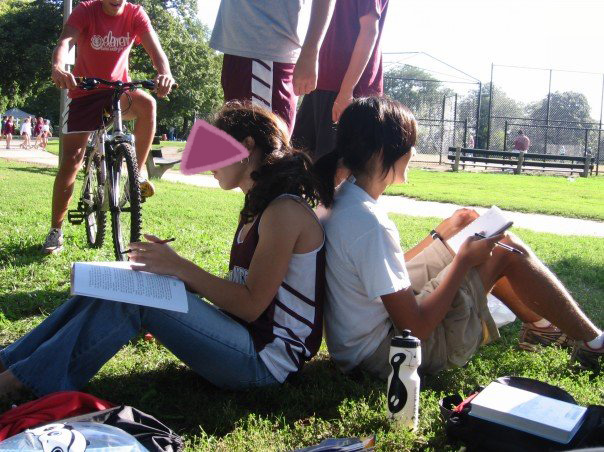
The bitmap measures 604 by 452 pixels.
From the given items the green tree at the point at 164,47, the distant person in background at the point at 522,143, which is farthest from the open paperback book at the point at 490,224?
the green tree at the point at 164,47

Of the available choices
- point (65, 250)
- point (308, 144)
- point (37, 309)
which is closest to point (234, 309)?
point (308, 144)

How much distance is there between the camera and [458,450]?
2424mm

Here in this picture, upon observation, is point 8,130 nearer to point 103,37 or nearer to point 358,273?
point 103,37

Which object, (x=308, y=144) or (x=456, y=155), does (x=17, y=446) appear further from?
(x=456, y=155)

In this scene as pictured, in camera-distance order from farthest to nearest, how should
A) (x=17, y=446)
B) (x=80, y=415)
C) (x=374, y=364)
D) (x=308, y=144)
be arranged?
1. (x=308, y=144)
2. (x=374, y=364)
3. (x=80, y=415)
4. (x=17, y=446)

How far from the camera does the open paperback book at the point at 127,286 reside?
243 centimetres

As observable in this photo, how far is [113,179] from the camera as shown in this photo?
4816mm

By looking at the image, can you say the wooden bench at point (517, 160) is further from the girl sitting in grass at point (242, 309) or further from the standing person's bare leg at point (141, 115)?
the girl sitting in grass at point (242, 309)

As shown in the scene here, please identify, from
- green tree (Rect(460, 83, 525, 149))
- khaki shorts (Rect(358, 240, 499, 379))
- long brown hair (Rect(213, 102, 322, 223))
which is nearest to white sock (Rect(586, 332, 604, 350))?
khaki shorts (Rect(358, 240, 499, 379))

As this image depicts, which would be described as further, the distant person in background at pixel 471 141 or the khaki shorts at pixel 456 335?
the distant person in background at pixel 471 141

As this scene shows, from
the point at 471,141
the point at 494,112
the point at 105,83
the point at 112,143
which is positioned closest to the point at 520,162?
the point at 494,112

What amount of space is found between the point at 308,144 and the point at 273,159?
107 cm

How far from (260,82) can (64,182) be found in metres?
2.39

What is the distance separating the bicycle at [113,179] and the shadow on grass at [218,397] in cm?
154
